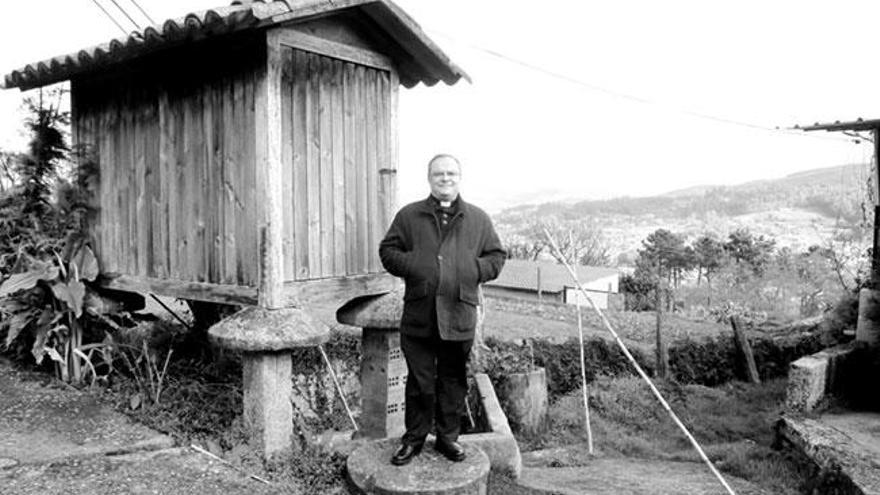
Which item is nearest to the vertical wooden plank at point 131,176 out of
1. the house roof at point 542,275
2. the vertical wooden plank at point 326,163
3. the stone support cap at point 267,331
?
the stone support cap at point 267,331

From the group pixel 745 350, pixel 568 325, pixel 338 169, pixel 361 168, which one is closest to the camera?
pixel 338 169

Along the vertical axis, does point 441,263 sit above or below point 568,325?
above

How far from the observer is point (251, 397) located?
465cm

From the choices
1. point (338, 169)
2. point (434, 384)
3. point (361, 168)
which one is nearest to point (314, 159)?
point (338, 169)

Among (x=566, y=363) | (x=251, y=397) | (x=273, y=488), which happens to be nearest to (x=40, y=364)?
(x=251, y=397)

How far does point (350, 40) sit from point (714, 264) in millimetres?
29122

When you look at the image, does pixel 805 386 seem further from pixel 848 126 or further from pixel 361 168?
pixel 361 168

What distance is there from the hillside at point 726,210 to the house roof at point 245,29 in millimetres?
33894

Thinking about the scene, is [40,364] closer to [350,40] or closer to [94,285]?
[94,285]

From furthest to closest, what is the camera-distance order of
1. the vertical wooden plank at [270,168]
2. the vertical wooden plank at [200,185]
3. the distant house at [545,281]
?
the distant house at [545,281], the vertical wooden plank at [200,185], the vertical wooden plank at [270,168]

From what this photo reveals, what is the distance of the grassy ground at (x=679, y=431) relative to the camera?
276 inches

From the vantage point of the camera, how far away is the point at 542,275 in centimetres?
3544

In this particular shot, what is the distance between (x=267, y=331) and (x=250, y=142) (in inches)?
53.1

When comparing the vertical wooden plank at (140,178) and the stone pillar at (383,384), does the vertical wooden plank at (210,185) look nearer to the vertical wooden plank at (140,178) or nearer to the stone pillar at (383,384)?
Result: the vertical wooden plank at (140,178)
